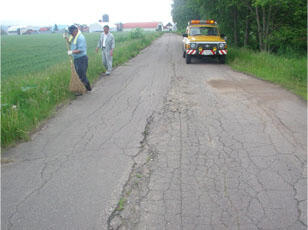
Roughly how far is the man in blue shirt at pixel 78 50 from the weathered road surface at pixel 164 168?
1309mm

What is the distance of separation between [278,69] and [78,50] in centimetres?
724

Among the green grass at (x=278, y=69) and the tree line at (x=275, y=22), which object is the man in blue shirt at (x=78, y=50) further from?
the tree line at (x=275, y=22)

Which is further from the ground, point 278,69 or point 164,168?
point 278,69

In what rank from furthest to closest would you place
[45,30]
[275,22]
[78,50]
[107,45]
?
[45,30] < [275,22] < [107,45] < [78,50]

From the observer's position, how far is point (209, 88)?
877cm

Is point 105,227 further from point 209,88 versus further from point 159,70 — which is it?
point 159,70

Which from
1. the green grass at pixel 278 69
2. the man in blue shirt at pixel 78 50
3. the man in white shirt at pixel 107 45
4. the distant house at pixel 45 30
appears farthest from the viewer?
the distant house at pixel 45 30

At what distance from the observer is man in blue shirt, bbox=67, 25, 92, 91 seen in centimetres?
Result: 779

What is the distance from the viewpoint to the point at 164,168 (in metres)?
3.96

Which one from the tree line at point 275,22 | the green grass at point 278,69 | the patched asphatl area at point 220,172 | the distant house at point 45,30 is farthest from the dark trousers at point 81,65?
the distant house at point 45,30

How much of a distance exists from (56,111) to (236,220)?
16.7ft

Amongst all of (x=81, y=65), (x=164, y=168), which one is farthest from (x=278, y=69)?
(x=164, y=168)

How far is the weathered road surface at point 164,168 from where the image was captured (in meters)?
2.97

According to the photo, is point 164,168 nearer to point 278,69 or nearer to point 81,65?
point 81,65
